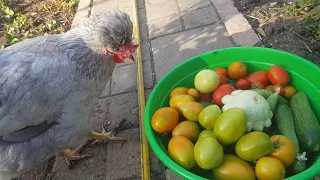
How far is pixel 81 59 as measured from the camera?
2.07 metres

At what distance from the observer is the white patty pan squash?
1930 millimetres

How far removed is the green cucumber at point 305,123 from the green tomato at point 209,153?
1.78 feet

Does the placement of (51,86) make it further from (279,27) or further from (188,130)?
(279,27)

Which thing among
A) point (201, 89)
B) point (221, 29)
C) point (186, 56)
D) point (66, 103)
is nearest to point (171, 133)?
point (201, 89)

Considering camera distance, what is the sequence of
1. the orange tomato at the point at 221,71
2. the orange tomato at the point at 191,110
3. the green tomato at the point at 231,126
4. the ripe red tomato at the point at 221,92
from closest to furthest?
the green tomato at the point at 231,126
the orange tomato at the point at 191,110
the ripe red tomato at the point at 221,92
the orange tomato at the point at 221,71

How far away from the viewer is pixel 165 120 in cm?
198

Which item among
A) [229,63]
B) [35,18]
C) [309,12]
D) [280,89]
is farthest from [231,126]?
[35,18]

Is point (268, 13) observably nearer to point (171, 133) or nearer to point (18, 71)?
point (171, 133)

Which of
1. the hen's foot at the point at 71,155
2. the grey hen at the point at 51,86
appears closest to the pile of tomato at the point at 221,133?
the grey hen at the point at 51,86

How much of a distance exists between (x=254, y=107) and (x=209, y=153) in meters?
0.45

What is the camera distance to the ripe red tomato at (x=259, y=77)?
7.49 feet

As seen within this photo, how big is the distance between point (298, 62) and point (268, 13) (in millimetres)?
1239

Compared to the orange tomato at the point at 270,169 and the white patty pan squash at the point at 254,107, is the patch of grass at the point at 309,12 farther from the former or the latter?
the orange tomato at the point at 270,169

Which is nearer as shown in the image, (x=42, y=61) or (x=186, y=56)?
(x=42, y=61)
